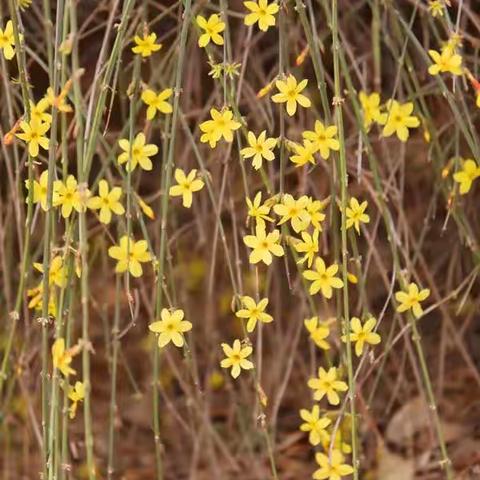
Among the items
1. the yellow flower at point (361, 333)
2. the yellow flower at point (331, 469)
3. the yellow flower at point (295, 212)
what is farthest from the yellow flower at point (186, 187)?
the yellow flower at point (331, 469)

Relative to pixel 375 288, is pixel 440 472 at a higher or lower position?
lower

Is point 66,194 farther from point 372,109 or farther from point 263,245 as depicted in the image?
point 372,109

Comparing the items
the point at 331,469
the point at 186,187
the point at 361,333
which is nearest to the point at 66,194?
the point at 186,187

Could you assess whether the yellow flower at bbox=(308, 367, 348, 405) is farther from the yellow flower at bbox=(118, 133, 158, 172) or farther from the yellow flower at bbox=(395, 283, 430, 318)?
the yellow flower at bbox=(118, 133, 158, 172)

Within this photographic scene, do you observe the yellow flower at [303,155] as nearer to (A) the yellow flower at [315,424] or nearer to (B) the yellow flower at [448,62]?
(B) the yellow flower at [448,62]

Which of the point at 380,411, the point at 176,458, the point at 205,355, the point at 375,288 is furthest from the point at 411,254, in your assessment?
the point at 176,458

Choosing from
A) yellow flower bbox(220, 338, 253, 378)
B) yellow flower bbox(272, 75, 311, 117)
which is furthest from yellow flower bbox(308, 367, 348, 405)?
yellow flower bbox(272, 75, 311, 117)

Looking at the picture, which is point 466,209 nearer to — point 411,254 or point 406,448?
point 411,254
